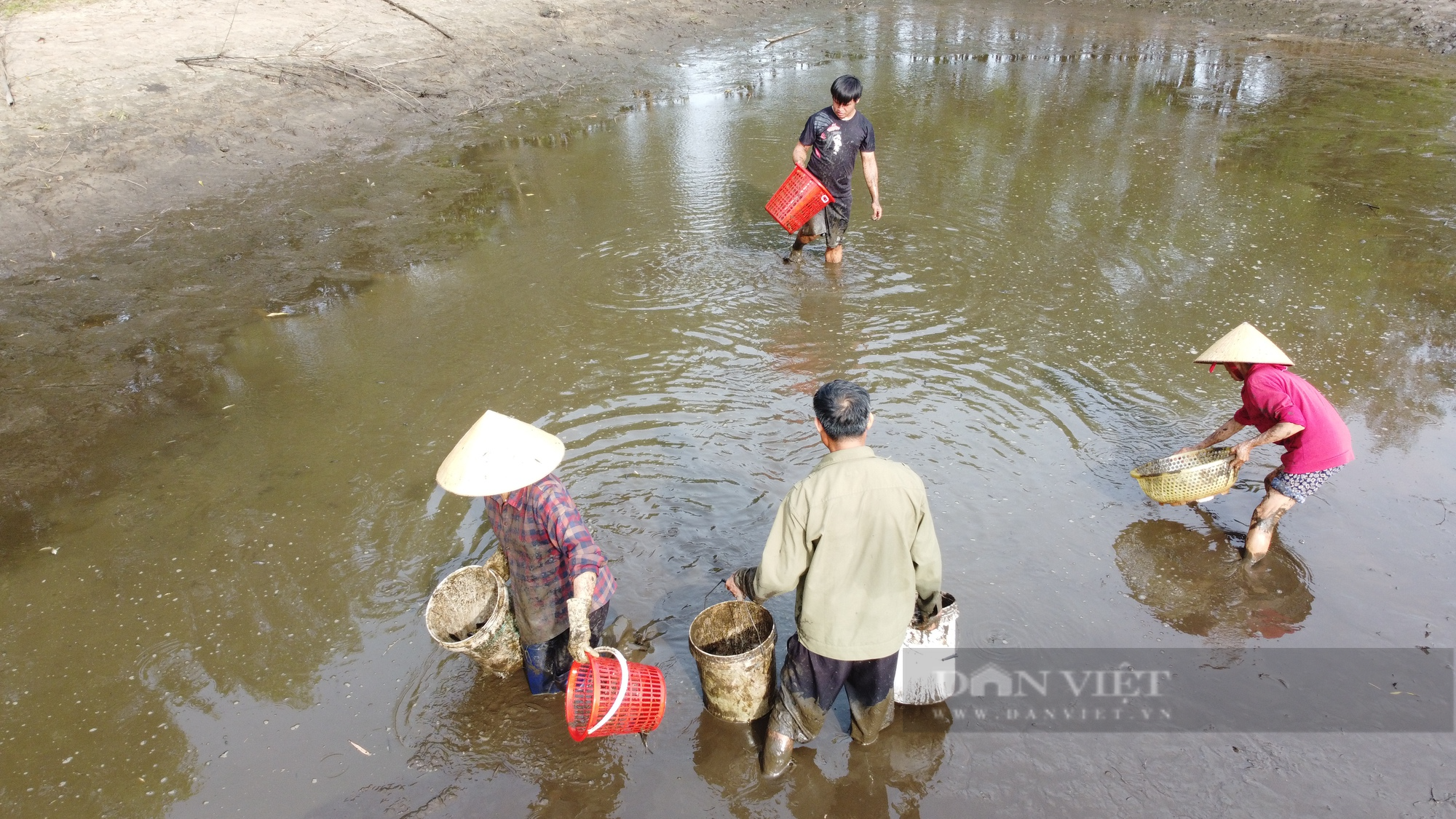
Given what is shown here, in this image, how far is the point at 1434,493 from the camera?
5.12 metres

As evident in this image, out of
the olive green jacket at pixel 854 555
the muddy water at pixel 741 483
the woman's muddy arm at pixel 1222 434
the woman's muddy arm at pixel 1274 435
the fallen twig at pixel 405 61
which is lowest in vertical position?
the muddy water at pixel 741 483

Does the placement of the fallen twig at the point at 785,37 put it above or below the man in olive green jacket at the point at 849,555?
above

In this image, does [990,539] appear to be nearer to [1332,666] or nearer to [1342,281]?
[1332,666]

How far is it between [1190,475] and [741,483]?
2.67m

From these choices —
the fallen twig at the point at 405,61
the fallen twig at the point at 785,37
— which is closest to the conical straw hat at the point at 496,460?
the fallen twig at the point at 405,61

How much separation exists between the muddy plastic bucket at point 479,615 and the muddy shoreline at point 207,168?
3319 millimetres

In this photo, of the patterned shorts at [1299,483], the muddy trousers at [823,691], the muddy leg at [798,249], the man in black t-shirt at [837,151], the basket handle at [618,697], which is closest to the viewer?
the basket handle at [618,697]

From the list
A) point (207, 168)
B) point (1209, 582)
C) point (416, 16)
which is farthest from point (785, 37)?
point (1209, 582)

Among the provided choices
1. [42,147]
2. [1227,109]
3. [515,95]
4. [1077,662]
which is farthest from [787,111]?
[1077,662]

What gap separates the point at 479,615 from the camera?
3.90 m

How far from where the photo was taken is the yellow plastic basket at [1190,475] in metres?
4.46

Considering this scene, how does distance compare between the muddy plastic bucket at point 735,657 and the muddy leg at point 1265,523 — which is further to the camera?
the muddy leg at point 1265,523

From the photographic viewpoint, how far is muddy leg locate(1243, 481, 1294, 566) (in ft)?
14.5

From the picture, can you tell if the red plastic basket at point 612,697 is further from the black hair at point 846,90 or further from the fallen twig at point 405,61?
the fallen twig at point 405,61
